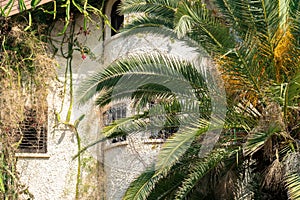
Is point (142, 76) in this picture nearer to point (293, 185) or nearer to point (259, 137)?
point (259, 137)

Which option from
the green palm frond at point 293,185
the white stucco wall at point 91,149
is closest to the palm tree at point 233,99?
the green palm frond at point 293,185

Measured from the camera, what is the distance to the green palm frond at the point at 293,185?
9273mm

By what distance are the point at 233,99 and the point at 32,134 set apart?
22.4 ft

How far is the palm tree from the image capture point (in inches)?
385

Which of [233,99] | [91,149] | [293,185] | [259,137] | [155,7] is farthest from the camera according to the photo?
[91,149]

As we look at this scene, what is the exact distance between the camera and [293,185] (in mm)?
9391

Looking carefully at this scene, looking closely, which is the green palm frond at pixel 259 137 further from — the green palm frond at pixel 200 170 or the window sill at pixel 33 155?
the window sill at pixel 33 155

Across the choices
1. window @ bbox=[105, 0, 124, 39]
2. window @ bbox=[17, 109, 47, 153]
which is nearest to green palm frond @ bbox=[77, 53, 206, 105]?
window @ bbox=[17, 109, 47, 153]

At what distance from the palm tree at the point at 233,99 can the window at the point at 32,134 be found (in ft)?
15.6

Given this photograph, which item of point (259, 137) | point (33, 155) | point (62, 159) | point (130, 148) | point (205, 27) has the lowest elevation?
point (62, 159)

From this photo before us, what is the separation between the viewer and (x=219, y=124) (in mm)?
10266

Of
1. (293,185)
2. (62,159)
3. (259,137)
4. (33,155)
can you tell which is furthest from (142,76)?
(33,155)

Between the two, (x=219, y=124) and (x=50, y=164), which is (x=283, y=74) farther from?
(x=50, y=164)

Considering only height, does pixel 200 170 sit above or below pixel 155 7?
below
